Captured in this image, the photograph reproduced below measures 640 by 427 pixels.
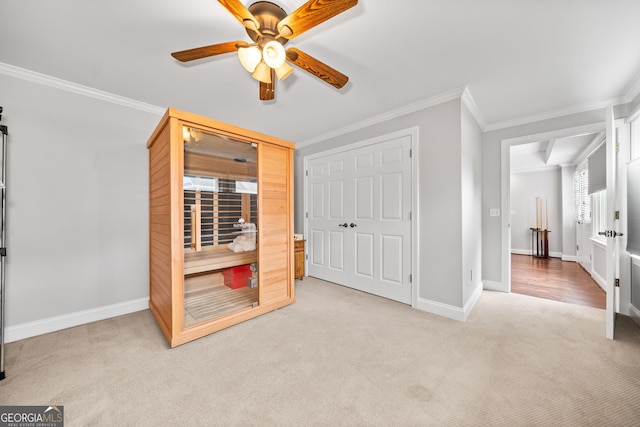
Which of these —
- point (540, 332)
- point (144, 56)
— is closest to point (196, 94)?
point (144, 56)

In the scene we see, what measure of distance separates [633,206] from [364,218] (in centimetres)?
279

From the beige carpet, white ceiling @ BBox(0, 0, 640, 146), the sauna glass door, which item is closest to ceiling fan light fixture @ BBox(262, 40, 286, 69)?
white ceiling @ BBox(0, 0, 640, 146)

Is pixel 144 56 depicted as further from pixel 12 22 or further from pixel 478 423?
pixel 478 423

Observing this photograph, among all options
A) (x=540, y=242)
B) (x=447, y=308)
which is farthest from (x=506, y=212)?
(x=540, y=242)

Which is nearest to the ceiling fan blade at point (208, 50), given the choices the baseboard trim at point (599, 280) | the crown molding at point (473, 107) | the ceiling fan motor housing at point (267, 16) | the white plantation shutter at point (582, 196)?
the ceiling fan motor housing at point (267, 16)

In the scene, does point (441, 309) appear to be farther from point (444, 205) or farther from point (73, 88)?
point (73, 88)

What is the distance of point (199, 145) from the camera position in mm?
2301

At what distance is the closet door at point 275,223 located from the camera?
266 centimetres

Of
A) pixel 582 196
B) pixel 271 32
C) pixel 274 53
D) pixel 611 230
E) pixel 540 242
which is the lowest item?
pixel 540 242

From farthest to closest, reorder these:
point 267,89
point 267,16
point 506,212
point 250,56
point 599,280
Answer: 1. point 599,280
2. point 506,212
3. point 267,89
4. point 250,56
5. point 267,16

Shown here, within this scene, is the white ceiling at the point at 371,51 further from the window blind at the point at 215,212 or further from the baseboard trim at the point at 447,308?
the baseboard trim at the point at 447,308

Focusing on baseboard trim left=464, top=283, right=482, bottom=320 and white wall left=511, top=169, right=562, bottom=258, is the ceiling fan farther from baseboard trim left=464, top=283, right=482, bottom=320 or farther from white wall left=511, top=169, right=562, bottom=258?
white wall left=511, top=169, right=562, bottom=258

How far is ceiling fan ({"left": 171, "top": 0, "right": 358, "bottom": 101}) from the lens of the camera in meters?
1.23

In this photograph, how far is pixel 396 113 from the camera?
306 centimetres
